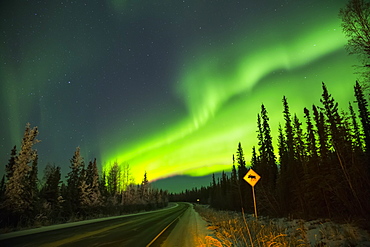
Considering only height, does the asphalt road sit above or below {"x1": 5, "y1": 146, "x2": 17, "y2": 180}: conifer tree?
below

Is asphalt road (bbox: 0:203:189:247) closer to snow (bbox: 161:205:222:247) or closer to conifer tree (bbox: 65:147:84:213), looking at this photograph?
snow (bbox: 161:205:222:247)

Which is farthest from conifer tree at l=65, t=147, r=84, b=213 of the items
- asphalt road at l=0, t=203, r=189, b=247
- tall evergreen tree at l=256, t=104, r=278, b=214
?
tall evergreen tree at l=256, t=104, r=278, b=214

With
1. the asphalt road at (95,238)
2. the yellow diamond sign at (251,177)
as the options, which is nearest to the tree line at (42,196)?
the asphalt road at (95,238)

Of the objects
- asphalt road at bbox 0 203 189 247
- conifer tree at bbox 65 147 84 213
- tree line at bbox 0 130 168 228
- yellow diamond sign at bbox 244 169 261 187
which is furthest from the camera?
conifer tree at bbox 65 147 84 213

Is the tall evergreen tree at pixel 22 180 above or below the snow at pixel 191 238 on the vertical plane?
above

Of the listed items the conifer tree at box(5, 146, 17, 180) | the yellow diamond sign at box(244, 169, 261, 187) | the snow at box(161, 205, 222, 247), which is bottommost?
the snow at box(161, 205, 222, 247)

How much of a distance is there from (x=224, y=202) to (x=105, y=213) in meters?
30.4

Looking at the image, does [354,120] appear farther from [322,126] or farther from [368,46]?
[368,46]

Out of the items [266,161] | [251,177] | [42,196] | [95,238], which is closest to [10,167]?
[42,196]

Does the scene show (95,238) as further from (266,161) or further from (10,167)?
(266,161)

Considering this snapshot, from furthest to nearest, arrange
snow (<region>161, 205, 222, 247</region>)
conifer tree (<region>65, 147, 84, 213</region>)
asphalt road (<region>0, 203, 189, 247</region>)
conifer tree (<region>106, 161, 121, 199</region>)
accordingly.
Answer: conifer tree (<region>106, 161, 121, 199</region>) < conifer tree (<region>65, 147, 84, 213</region>) < asphalt road (<region>0, 203, 189, 247</region>) < snow (<region>161, 205, 222, 247</region>)

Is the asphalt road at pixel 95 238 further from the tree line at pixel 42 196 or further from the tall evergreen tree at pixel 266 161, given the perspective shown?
the tall evergreen tree at pixel 266 161

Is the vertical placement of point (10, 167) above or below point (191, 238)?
above

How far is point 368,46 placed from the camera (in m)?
10.9
